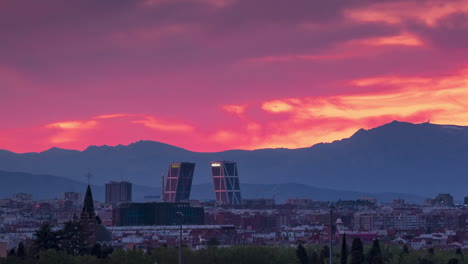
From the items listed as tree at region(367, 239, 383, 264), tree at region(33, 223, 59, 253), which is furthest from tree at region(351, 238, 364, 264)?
tree at region(33, 223, 59, 253)

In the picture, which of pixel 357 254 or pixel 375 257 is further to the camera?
pixel 375 257

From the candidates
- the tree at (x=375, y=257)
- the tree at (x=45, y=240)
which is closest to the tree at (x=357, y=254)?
the tree at (x=375, y=257)

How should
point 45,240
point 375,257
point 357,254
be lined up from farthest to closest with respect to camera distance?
1. point 45,240
2. point 375,257
3. point 357,254

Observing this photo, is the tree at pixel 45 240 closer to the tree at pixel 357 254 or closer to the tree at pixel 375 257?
the tree at pixel 357 254

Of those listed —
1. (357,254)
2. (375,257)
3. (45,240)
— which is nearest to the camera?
(357,254)

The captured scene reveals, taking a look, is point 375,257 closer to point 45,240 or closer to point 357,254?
point 357,254

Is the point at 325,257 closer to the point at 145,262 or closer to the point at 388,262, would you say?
the point at 388,262

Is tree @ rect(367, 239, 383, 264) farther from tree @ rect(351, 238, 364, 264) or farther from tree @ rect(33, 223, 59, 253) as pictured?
tree @ rect(33, 223, 59, 253)

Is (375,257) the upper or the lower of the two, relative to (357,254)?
lower

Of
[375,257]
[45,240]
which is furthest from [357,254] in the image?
[45,240]

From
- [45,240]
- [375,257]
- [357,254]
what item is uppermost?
[45,240]

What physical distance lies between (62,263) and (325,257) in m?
52.6

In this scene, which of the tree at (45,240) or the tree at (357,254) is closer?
the tree at (357,254)

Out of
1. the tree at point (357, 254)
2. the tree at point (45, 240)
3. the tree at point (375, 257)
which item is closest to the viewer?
the tree at point (357, 254)
